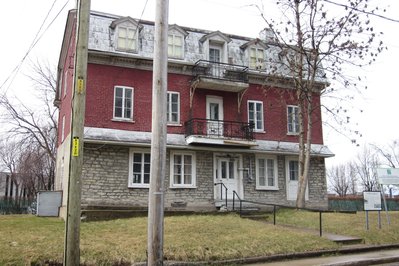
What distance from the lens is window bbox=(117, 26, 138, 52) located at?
20.6m

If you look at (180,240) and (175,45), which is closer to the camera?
(180,240)

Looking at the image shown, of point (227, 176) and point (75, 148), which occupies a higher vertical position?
point (227, 176)

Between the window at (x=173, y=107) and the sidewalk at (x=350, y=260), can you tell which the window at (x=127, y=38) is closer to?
the window at (x=173, y=107)

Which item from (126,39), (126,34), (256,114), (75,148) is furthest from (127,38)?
(75,148)

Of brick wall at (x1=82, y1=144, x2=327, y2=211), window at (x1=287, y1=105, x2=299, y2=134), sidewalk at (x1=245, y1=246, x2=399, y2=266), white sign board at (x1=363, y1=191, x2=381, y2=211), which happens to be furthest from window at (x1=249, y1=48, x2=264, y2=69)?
sidewalk at (x1=245, y1=246, x2=399, y2=266)

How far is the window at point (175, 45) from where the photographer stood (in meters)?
21.7

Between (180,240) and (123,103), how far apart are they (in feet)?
34.5

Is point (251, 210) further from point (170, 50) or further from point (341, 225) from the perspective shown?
point (170, 50)

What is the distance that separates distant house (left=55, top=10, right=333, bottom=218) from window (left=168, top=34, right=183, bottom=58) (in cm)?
5

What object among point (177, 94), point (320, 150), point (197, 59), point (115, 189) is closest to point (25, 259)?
point (115, 189)

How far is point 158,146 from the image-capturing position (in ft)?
27.0

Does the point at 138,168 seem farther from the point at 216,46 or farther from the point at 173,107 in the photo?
the point at 216,46

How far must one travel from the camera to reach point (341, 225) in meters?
16.2

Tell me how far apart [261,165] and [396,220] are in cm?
738
